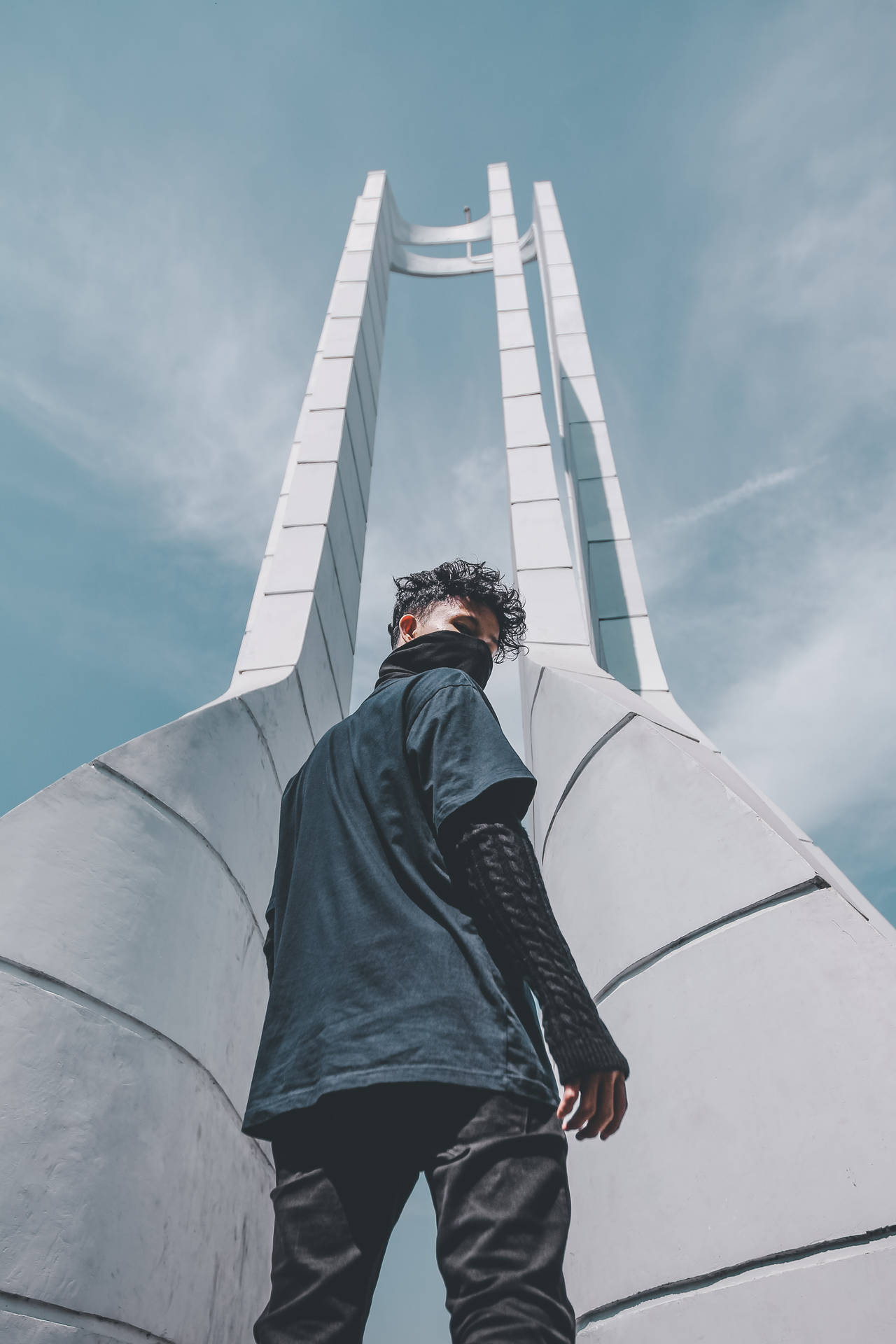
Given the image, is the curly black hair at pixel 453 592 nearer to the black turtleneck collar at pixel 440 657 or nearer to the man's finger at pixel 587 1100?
the black turtleneck collar at pixel 440 657

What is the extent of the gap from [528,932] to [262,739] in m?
2.10

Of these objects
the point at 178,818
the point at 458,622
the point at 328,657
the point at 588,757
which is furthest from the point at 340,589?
the point at 458,622

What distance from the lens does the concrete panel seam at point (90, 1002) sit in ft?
6.24

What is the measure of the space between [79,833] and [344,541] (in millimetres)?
3065

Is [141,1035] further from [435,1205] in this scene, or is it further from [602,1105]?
[602,1105]

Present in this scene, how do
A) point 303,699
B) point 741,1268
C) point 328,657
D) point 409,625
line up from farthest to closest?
point 328,657 → point 303,699 → point 409,625 → point 741,1268

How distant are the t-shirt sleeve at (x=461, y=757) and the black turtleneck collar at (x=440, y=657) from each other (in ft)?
0.89

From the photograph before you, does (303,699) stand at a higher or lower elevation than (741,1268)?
higher

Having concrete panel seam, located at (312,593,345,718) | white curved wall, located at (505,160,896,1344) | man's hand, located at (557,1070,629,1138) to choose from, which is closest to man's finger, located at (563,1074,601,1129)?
man's hand, located at (557,1070,629,1138)

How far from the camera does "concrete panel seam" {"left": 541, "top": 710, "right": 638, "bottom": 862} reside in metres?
2.91

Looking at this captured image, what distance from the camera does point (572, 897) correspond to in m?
2.86

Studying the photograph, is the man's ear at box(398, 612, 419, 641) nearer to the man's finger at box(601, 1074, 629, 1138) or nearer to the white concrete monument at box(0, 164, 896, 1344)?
the white concrete monument at box(0, 164, 896, 1344)

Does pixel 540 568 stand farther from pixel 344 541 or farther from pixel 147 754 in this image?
pixel 147 754

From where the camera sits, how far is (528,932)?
4.27ft
